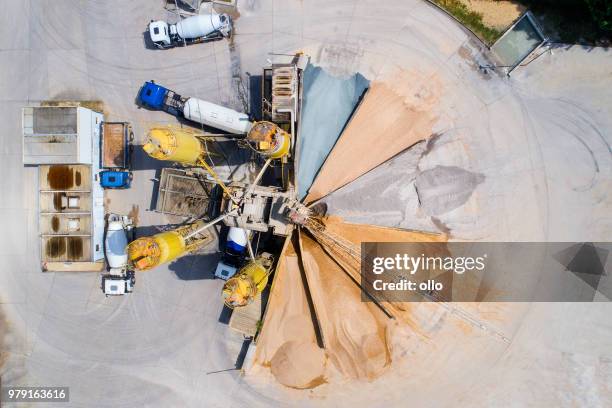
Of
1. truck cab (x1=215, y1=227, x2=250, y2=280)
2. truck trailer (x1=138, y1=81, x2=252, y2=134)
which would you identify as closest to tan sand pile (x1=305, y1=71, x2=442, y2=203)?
truck cab (x1=215, y1=227, x2=250, y2=280)

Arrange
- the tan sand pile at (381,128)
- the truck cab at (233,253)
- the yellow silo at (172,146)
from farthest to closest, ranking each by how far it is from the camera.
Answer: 1. the tan sand pile at (381,128)
2. the truck cab at (233,253)
3. the yellow silo at (172,146)

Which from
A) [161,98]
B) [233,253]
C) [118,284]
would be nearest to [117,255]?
[118,284]

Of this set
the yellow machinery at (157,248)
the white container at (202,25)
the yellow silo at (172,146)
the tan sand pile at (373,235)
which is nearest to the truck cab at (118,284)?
the yellow machinery at (157,248)

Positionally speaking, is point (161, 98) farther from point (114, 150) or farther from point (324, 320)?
point (324, 320)

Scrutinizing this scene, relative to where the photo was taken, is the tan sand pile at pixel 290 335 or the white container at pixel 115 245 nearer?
the tan sand pile at pixel 290 335

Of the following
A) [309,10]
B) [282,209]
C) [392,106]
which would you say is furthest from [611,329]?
[309,10]

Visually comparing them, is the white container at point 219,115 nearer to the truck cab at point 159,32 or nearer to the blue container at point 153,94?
the blue container at point 153,94
